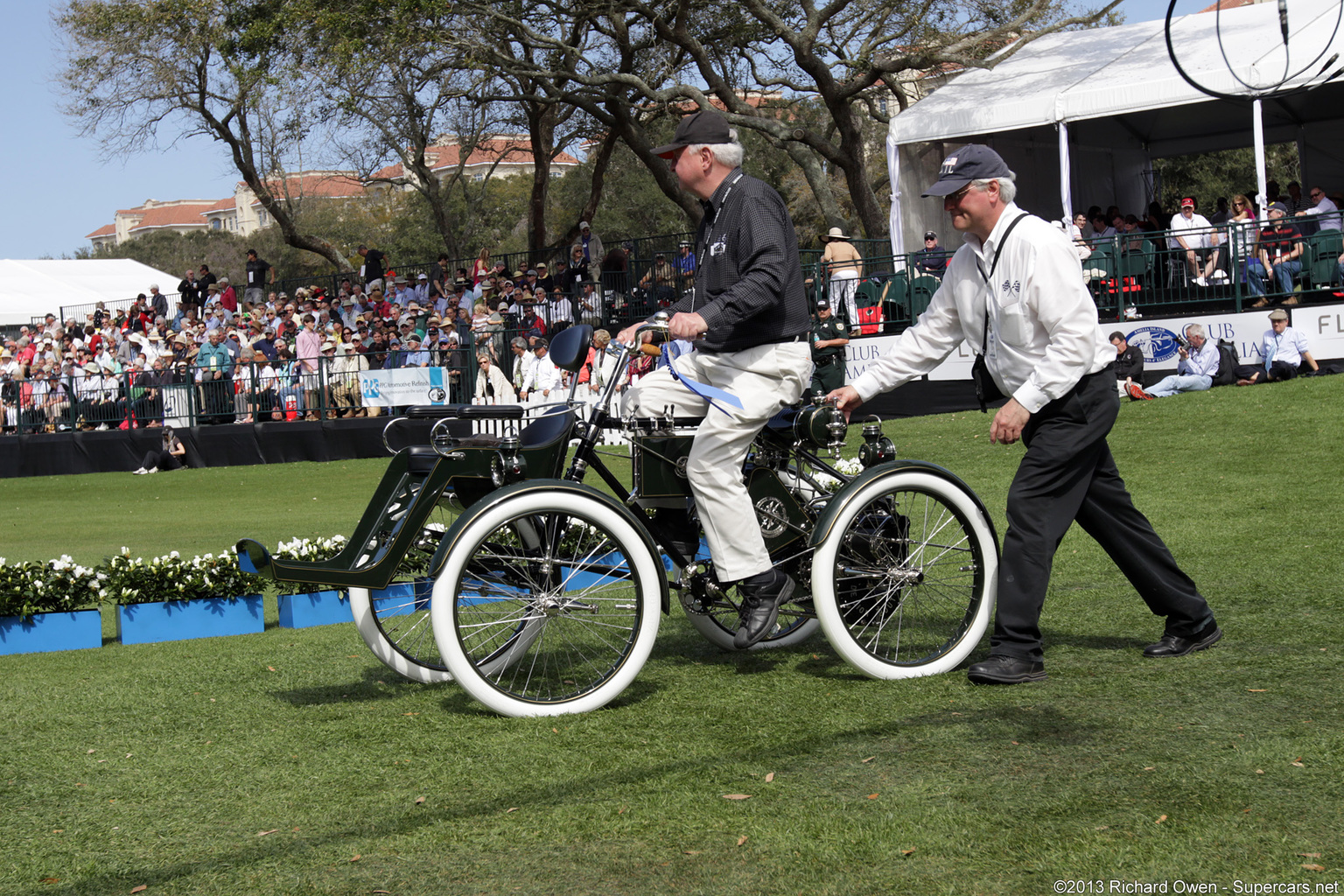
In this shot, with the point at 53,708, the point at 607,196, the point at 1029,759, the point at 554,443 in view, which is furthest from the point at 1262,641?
the point at 607,196

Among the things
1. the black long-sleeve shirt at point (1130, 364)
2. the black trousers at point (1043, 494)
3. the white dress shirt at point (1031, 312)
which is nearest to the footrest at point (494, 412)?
the white dress shirt at point (1031, 312)

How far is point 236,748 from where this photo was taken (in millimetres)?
4188

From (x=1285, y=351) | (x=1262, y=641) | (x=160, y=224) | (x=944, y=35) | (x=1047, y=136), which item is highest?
(x=160, y=224)

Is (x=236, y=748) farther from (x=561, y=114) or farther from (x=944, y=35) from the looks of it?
(x=561, y=114)

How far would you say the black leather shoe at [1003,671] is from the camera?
4438 millimetres

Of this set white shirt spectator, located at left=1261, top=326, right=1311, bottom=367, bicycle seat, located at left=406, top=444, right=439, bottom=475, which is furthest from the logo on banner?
bicycle seat, located at left=406, top=444, right=439, bottom=475

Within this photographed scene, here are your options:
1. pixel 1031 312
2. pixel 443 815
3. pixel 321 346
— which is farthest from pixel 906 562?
pixel 321 346

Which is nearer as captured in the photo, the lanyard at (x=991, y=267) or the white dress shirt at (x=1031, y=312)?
the white dress shirt at (x=1031, y=312)

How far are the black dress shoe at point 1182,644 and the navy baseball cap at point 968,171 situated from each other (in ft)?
6.17

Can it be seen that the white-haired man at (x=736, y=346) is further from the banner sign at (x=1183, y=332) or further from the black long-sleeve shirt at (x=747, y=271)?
the banner sign at (x=1183, y=332)

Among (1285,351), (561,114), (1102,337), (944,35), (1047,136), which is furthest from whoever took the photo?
(561,114)

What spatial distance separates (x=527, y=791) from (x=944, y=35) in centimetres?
2600

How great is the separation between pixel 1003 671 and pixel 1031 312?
4.21 ft

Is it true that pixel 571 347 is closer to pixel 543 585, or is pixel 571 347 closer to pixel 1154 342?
pixel 543 585
